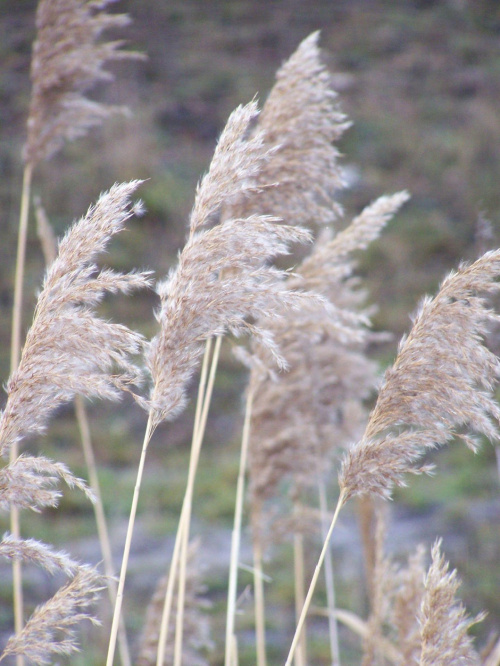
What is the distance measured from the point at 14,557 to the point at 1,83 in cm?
865

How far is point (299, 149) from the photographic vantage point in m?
1.83

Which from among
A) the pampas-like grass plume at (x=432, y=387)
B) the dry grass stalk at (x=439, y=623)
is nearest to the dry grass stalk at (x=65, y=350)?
the pampas-like grass plume at (x=432, y=387)

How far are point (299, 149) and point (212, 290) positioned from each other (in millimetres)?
715

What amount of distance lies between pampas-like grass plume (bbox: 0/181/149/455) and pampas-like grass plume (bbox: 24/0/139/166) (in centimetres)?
120

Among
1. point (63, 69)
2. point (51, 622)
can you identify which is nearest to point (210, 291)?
point (51, 622)

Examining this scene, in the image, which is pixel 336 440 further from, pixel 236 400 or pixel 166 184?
pixel 166 184

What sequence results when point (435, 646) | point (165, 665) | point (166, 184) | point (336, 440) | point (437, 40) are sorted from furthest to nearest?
point (437, 40) → point (166, 184) → point (165, 665) → point (336, 440) → point (435, 646)

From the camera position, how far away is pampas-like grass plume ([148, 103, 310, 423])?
131 centimetres

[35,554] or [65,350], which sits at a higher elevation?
[65,350]

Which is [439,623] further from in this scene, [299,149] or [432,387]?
[299,149]

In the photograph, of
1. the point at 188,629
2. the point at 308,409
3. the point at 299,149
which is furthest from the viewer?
the point at 308,409

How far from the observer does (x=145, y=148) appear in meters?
8.16

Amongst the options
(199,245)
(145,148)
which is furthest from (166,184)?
(199,245)

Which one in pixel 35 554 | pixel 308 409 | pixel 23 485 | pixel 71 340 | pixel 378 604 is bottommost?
pixel 378 604
